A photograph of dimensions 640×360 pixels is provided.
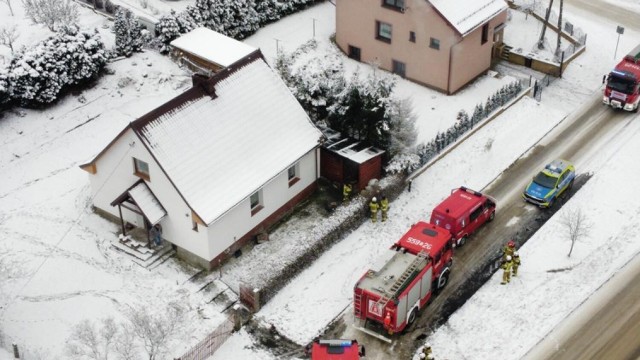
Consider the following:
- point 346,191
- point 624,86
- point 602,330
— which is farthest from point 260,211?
point 624,86

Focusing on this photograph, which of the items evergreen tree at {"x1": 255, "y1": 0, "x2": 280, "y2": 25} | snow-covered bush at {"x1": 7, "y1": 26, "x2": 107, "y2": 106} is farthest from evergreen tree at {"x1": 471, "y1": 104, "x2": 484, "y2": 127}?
snow-covered bush at {"x1": 7, "y1": 26, "x2": 107, "y2": 106}

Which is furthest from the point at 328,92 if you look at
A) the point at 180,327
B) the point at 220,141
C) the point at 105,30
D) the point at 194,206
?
the point at 105,30

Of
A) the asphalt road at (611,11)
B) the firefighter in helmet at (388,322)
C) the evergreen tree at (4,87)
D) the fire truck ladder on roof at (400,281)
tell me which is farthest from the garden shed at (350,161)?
the asphalt road at (611,11)

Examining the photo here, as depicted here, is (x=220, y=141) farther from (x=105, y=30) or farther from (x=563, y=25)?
(x=563, y=25)

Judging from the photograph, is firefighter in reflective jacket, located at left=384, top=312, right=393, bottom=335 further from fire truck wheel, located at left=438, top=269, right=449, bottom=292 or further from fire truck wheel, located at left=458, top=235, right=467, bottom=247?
fire truck wheel, located at left=458, top=235, right=467, bottom=247

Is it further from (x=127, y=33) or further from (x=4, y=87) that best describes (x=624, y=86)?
(x=4, y=87)
